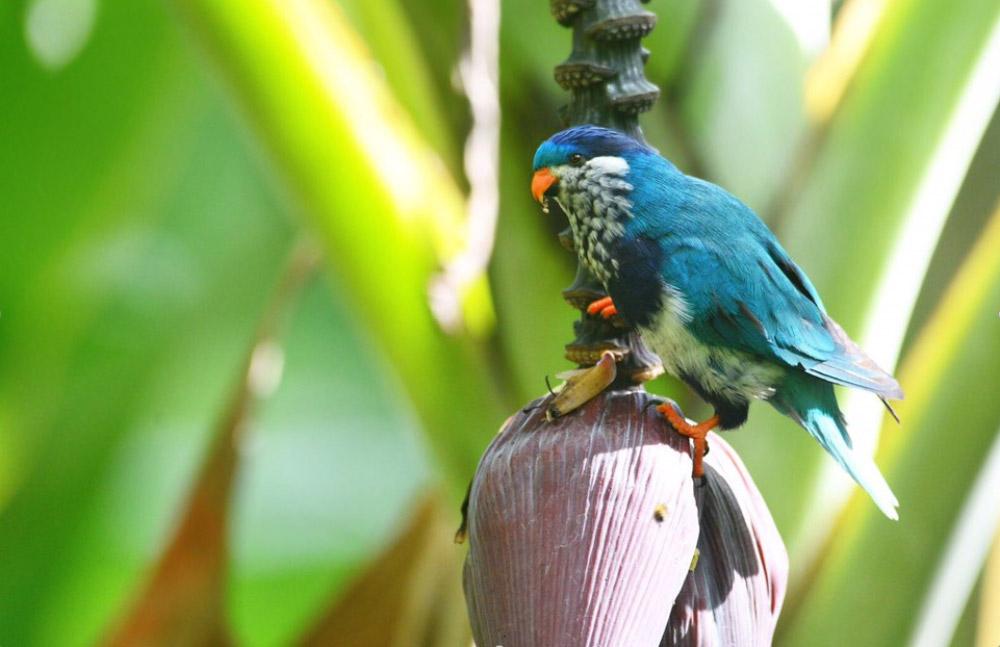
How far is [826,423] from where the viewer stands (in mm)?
671

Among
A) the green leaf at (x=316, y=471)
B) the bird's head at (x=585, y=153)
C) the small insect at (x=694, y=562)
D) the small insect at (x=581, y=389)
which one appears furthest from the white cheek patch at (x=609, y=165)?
the green leaf at (x=316, y=471)

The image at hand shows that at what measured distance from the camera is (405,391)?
2.82 ft

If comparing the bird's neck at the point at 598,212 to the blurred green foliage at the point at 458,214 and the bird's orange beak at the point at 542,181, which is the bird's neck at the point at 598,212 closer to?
the bird's orange beak at the point at 542,181

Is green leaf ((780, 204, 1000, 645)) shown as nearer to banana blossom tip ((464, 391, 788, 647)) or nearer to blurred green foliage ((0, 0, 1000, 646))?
blurred green foliage ((0, 0, 1000, 646))

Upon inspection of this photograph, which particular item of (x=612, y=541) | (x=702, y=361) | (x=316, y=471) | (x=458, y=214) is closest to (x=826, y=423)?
(x=702, y=361)

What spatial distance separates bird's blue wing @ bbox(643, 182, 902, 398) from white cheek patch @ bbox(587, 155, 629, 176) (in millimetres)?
43

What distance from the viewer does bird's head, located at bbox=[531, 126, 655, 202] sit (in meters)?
0.62

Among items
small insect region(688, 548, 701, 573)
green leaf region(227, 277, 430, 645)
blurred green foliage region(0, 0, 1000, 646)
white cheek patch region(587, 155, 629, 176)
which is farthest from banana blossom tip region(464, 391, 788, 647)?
green leaf region(227, 277, 430, 645)

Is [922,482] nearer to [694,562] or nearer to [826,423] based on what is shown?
[826,423]

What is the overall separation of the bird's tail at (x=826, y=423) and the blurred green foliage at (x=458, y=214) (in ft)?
0.39

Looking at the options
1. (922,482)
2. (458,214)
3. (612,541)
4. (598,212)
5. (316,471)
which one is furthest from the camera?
(316,471)

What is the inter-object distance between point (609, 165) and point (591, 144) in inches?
0.7

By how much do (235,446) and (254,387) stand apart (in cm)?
6

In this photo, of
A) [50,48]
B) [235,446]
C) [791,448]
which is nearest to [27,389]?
[235,446]
